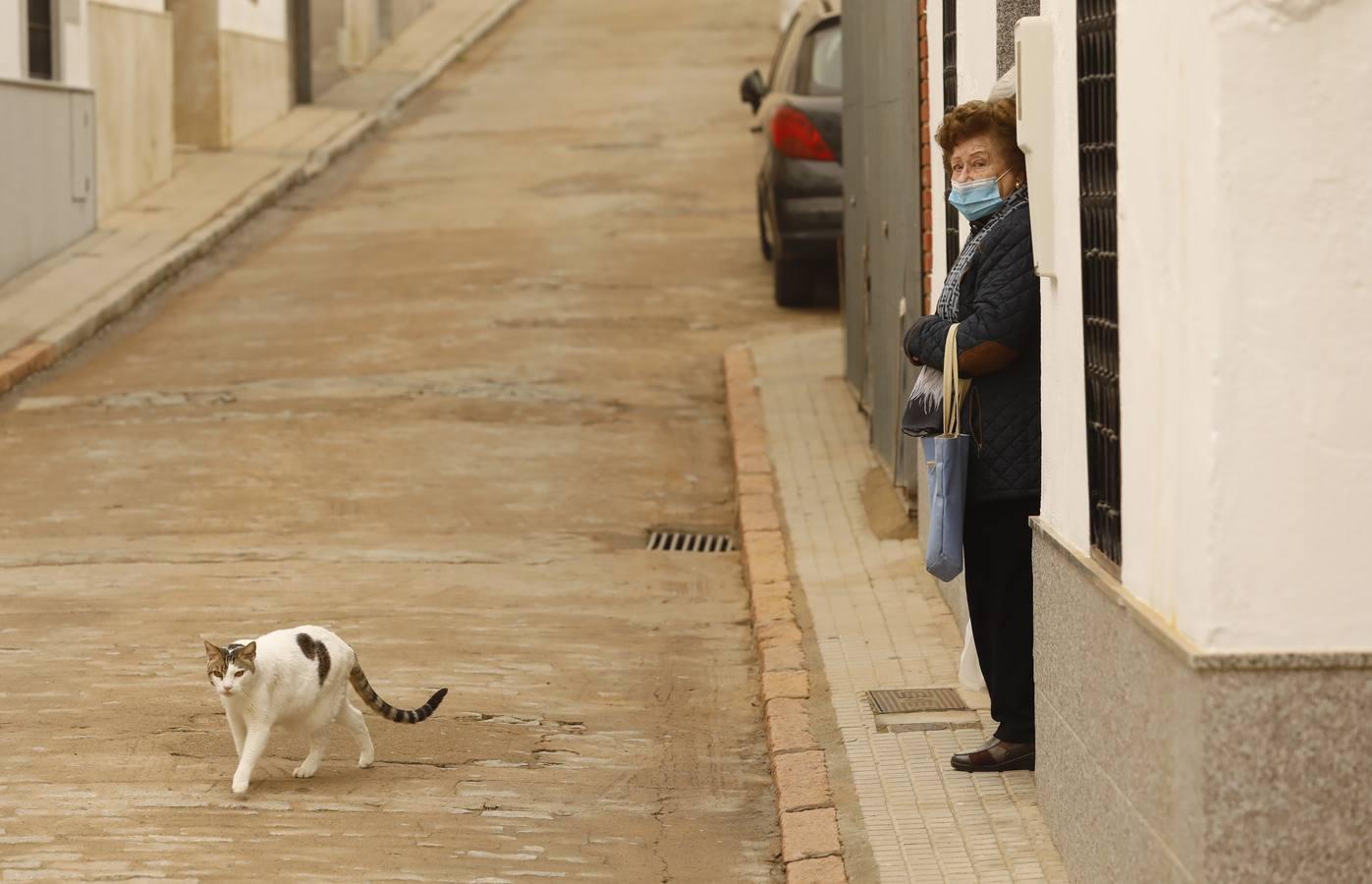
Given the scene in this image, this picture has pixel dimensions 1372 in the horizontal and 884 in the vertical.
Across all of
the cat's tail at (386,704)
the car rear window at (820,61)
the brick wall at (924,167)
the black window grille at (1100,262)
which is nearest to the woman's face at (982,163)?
the black window grille at (1100,262)

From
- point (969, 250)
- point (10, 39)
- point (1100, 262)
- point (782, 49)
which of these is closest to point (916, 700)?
point (969, 250)

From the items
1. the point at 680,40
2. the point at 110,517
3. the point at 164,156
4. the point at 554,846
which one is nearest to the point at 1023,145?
the point at 554,846

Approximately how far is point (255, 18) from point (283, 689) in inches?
800

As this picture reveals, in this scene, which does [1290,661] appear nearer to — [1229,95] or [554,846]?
[1229,95]

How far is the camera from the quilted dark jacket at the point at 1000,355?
5.65 m

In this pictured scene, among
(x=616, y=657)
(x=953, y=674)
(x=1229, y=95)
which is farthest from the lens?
(x=616, y=657)

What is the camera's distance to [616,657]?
8000mm

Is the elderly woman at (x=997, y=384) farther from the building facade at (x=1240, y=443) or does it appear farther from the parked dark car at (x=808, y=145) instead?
the parked dark car at (x=808, y=145)

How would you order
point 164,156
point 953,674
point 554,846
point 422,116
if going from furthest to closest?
point 422,116, point 164,156, point 953,674, point 554,846

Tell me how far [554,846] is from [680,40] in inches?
1072

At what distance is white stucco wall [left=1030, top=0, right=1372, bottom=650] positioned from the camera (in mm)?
3725

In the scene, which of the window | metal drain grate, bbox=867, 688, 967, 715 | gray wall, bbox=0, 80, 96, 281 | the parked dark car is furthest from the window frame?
metal drain grate, bbox=867, 688, 967, 715

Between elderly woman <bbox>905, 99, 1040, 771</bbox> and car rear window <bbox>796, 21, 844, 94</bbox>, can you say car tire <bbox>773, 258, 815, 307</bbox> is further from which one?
elderly woman <bbox>905, 99, 1040, 771</bbox>

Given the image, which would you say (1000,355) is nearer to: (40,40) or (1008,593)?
(1008,593)
